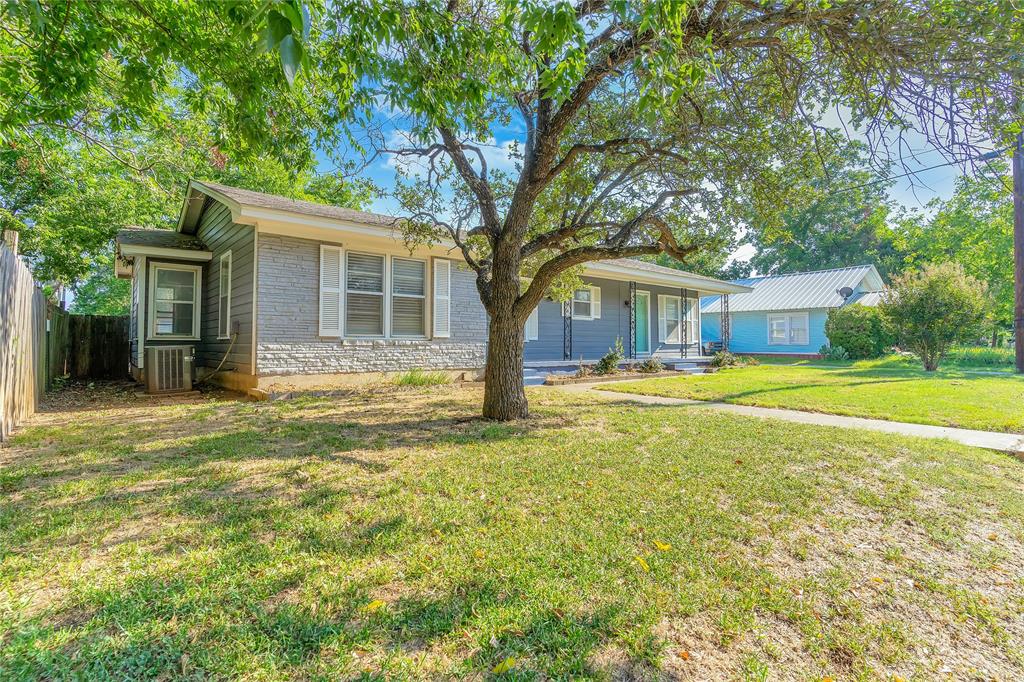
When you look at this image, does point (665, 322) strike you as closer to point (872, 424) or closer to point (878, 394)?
point (878, 394)

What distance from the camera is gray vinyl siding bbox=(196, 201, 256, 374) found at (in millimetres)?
8367

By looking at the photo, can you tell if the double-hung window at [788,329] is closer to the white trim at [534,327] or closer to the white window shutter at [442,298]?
the white trim at [534,327]

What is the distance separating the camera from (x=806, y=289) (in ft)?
74.0

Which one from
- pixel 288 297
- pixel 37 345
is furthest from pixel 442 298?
pixel 37 345

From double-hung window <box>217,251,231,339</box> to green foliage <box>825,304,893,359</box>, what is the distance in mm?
20537

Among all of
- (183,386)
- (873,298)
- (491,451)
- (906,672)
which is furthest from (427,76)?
(873,298)

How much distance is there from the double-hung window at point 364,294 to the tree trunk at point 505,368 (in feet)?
13.2

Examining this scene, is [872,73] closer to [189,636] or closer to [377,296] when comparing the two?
[189,636]

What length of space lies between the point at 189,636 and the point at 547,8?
3.66m

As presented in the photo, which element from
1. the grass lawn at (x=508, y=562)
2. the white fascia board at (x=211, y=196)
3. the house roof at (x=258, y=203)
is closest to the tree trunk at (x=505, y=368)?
the grass lawn at (x=508, y=562)

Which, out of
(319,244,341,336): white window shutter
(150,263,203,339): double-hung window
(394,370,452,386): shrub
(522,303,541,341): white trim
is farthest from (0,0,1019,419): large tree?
(522,303,541,341): white trim

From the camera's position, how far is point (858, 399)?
800 cm

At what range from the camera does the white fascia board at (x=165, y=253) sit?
30.1 feet

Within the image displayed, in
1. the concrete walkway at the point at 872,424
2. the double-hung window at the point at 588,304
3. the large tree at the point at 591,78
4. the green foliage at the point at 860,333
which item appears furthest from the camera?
the green foliage at the point at 860,333
